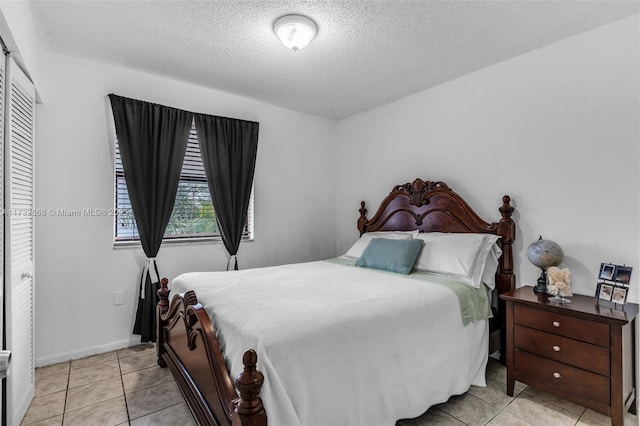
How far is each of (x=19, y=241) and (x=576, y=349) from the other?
338cm

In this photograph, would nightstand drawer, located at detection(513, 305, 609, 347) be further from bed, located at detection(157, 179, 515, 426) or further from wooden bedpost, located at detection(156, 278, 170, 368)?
wooden bedpost, located at detection(156, 278, 170, 368)

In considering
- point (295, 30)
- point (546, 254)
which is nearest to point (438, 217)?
point (546, 254)

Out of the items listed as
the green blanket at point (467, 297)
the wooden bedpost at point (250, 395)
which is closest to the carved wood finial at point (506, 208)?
the green blanket at point (467, 297)

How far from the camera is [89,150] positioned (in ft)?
9.43

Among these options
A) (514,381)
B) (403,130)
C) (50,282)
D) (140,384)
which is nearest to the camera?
(514,381)

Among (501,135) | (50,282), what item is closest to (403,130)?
(501,135)

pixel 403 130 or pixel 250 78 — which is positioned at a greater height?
pixel 250 78

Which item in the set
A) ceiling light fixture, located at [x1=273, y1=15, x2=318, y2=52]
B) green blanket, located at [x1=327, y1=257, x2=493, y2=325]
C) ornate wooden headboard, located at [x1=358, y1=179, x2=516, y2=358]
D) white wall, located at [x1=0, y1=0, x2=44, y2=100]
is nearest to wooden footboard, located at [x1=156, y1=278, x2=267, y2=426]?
green blanket, located at [x1=327, y1=257, x2=493, y2=325]

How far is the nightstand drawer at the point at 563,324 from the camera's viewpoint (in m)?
1.88

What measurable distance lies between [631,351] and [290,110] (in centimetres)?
373

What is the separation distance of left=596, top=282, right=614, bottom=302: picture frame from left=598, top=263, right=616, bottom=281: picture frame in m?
0.04

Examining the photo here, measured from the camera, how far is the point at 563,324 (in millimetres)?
2020

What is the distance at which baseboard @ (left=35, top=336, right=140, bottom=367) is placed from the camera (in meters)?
2.67

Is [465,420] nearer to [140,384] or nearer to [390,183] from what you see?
[140,384]
